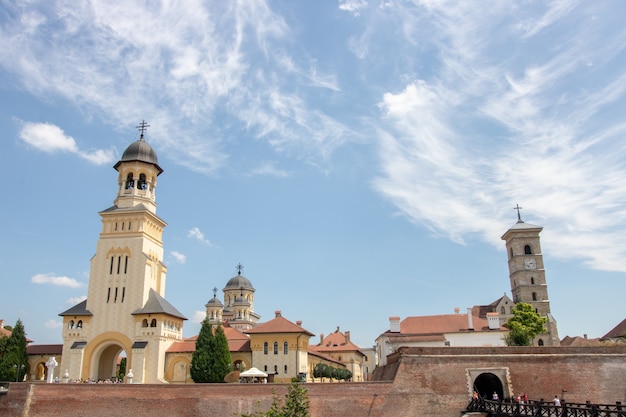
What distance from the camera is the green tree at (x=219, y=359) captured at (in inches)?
1694

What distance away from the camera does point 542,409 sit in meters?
27.4

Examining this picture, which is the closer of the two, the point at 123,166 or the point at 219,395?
the point at 219,395

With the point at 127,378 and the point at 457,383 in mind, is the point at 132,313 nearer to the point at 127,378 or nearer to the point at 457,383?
the point at 127,378

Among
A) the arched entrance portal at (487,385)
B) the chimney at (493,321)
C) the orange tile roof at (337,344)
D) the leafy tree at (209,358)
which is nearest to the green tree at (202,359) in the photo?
the leafy tree at (209,358)

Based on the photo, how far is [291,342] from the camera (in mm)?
46562

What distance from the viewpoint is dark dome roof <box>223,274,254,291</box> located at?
8906 centimetres

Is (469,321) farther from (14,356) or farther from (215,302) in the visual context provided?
(215,302)

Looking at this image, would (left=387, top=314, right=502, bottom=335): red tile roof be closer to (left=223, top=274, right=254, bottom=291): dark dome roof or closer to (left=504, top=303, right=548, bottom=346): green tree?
(left=504, top=303, right=548, bottom=346): green tree

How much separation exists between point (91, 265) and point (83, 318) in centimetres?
465

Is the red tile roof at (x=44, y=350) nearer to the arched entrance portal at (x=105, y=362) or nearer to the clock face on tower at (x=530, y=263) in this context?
the arched entrance portal at (x=105, y=362)

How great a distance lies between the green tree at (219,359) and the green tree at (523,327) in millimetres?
24309

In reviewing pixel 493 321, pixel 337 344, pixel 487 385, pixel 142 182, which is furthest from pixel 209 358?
pixel 337 344

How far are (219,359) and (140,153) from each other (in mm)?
20613

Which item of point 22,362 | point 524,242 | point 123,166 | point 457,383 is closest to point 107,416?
point 22,362
